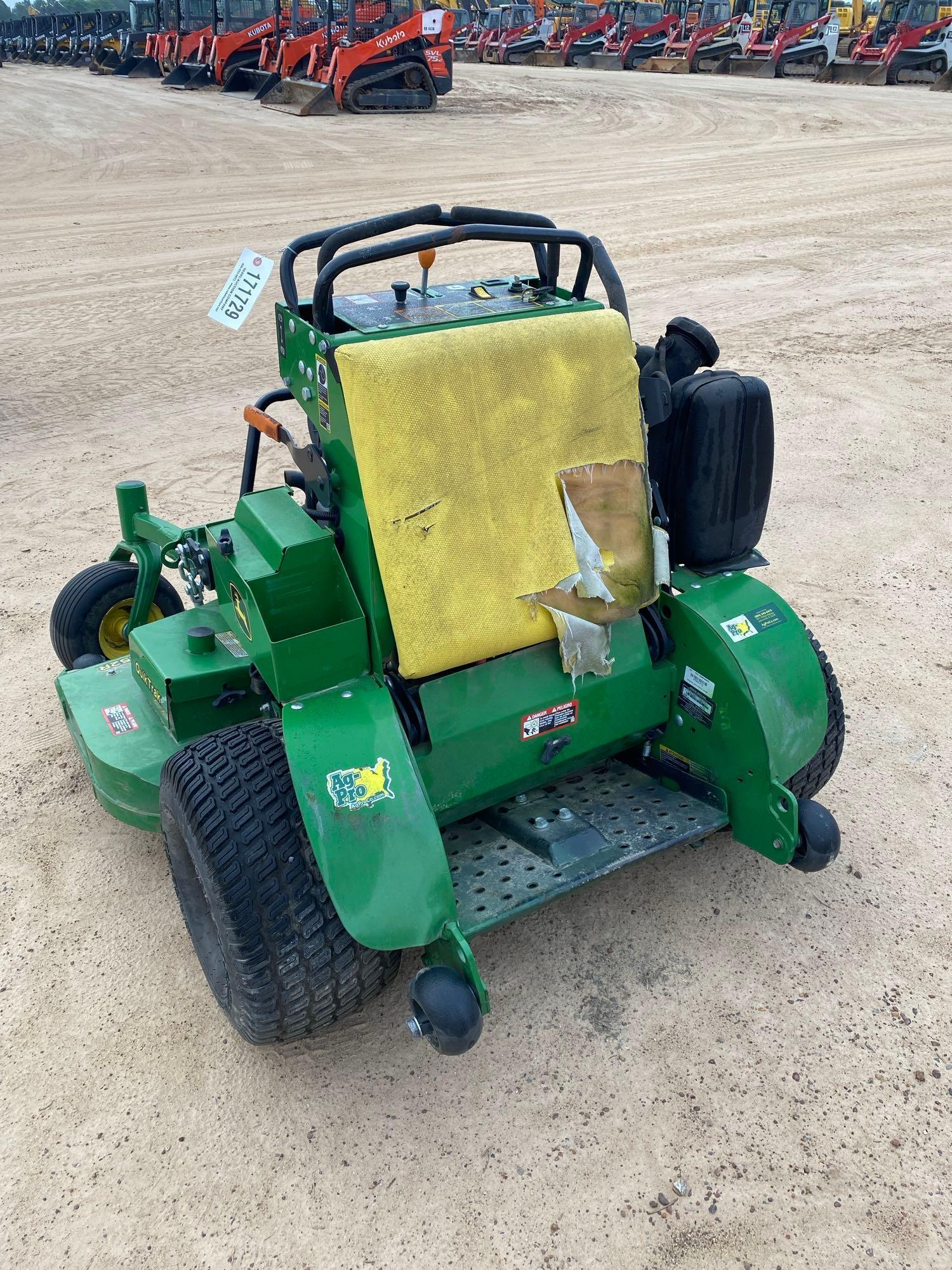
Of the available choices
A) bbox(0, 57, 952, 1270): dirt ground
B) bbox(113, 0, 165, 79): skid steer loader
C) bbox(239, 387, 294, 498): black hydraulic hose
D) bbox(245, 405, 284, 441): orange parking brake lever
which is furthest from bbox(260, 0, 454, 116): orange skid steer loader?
bbox(245, 405, 284, 441): orange parking brake lever

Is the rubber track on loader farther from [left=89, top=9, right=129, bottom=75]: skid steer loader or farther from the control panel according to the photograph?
the control panel

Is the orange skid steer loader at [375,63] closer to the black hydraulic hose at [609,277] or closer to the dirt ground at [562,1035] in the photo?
the dirt ground at [562,1035]

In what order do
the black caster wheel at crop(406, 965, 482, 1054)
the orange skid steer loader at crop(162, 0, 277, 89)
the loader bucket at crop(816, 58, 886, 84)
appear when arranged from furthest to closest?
the loader bucket at crop(816, 58, 886, 84) < the orange skid steer loader at crop(162, 0, 277, 89) < the black caster wheel at crop(406, 965, 482, 1054)

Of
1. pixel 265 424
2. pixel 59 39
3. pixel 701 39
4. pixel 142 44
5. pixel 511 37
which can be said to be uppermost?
pixel 701 39

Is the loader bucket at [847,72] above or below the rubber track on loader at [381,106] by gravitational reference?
above

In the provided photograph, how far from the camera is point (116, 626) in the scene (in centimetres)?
416

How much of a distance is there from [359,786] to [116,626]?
211 cm

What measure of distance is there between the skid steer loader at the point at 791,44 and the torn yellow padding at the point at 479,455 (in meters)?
27.7

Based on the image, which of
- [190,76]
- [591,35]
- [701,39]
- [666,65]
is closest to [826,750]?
[190,76]

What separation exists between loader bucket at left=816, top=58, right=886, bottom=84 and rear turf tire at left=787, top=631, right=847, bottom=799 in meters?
26.2

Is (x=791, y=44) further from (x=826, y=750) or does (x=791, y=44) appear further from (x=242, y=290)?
(x=826, y=750)

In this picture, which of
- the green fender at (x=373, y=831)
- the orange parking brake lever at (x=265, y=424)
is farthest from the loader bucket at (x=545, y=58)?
the green fender at (x=373, y=831)

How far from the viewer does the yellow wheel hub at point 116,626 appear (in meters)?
4.10

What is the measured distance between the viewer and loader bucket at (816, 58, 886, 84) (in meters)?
24.7
